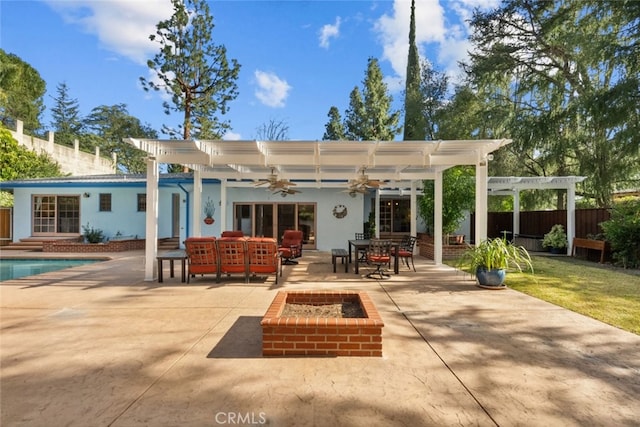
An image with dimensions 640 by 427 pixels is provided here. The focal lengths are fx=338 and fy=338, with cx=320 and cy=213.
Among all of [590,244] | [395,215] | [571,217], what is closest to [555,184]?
[571,217]

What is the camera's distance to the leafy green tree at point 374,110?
27750 millimetres

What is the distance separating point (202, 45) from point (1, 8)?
30.8 feet

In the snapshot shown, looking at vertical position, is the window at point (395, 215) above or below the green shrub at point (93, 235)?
above

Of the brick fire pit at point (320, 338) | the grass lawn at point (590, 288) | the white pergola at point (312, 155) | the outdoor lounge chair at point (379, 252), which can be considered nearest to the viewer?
the brick fire pit at point (320, 338)

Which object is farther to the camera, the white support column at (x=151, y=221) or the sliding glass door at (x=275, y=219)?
the sliding glass door at (x=275, y=219)

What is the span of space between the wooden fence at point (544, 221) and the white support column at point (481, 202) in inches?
239

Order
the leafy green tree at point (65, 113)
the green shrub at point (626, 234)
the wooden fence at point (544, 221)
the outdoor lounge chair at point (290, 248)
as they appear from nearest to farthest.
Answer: the green shrub at point (626, 234)
the outdoor lounge chair at point (290, 248)
the wooden fence at point (544, 221)
the leafy green tree at point (65, 113)

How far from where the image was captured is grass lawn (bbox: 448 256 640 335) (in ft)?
16.1

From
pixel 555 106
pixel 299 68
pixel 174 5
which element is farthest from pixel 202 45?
pixel 555 106

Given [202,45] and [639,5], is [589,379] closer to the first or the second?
[639,5]

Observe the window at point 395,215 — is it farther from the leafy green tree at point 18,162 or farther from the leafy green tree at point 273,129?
the leafy green tree at point 18,162

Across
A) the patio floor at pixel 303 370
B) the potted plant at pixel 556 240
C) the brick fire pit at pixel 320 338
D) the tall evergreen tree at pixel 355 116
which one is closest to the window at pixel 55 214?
the patio floor at pixel 303 370

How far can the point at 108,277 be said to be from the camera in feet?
25.2

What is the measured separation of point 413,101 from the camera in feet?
69.8
